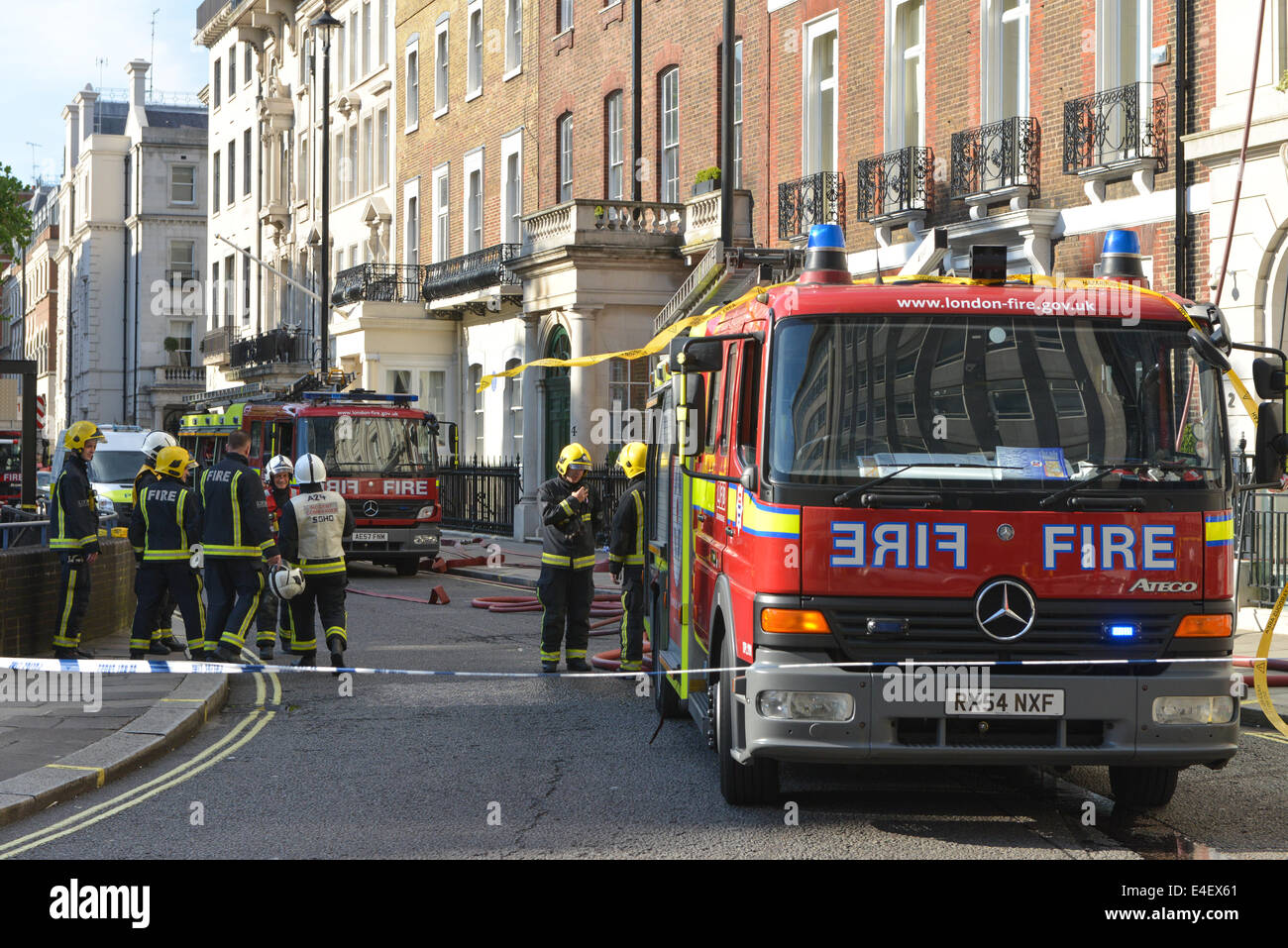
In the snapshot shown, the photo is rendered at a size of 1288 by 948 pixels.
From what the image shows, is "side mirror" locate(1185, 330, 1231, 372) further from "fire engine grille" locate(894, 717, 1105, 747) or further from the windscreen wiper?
"fire engine grille" locate(894, 717, 1105, 747)

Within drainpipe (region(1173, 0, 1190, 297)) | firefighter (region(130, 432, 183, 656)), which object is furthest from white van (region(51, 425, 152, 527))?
drainpipe (region(1173, 0, 1190, 297))

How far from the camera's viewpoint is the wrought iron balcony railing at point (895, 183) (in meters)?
21.2

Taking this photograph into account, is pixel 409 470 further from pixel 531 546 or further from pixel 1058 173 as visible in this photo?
pixel 1058 173

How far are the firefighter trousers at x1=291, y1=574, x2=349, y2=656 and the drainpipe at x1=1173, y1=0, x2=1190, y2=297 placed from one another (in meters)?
9.35

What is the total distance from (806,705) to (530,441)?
2377 centimetres

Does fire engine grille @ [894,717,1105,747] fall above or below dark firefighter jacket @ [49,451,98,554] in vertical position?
below

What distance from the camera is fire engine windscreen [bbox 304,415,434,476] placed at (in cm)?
2362

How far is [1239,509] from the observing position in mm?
15633

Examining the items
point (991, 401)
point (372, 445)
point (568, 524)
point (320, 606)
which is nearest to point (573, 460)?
point (568, 524)

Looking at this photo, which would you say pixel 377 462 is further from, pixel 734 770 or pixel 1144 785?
pixel 1144 785

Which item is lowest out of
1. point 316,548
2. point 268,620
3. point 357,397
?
point 268,620

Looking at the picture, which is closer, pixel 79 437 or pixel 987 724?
pixel 987 724

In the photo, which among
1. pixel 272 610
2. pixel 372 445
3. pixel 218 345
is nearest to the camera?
pixel 272 610

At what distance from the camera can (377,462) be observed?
77.9 feet
